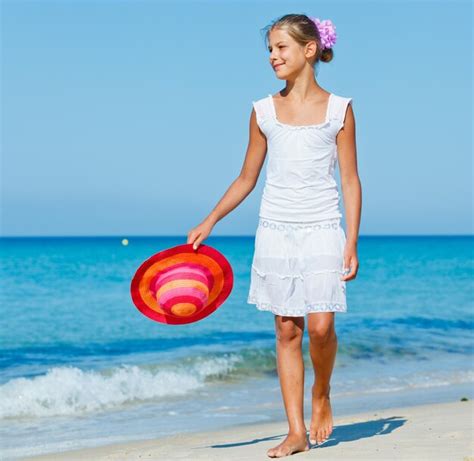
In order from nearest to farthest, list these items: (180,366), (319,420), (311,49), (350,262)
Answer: (350,262) → (311,49) → (319,420) → (180,366)

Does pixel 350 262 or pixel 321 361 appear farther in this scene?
pixel 321 361

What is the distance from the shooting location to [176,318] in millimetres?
4801

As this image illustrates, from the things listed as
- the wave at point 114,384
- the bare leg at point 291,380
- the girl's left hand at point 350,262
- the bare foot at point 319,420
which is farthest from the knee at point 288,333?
the wave at point 114,384

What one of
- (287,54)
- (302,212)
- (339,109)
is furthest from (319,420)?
(287,54)

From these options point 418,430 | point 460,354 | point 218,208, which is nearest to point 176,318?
point 218,208

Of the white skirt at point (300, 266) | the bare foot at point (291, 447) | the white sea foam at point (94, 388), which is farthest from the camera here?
the white sea foam at point (94, 388)

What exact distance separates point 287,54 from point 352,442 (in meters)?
2.10

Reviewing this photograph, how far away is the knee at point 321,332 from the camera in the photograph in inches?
178

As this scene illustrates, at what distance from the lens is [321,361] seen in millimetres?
4633

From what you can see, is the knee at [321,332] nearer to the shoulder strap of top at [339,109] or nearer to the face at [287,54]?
the shoulder strap of top at [339,109]

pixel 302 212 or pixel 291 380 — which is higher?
pixel 302 212

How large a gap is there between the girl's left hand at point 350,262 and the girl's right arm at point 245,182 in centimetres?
61

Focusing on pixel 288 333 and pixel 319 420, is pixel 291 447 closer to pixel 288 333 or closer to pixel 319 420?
pixel 319 420

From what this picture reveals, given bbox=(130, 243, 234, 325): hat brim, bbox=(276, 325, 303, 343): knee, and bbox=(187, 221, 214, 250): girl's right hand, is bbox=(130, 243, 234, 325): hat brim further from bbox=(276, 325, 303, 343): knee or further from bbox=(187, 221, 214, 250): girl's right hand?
bbox=(276, 325, 303, 343): knee
